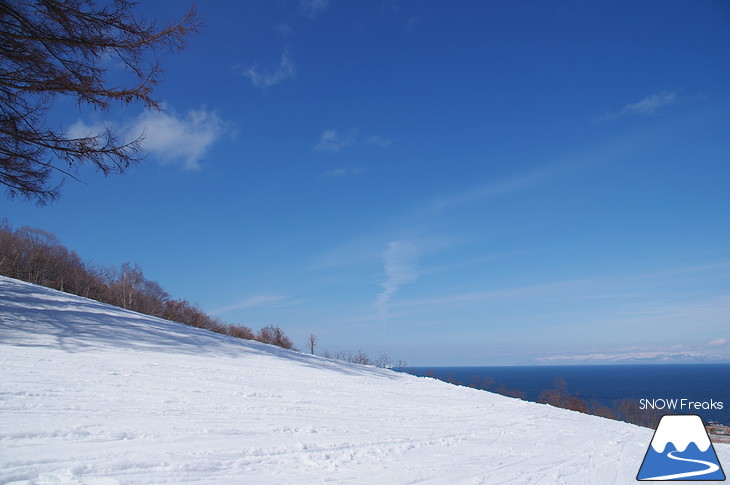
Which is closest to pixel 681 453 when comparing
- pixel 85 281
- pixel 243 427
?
pixel 243 427

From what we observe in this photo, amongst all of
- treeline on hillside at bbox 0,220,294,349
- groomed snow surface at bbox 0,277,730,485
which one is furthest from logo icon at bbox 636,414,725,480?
treeline on hillside at bbox 0,220,294,349

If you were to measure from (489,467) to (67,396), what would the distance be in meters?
4.69

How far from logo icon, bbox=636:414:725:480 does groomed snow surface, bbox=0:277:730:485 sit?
0.30 m

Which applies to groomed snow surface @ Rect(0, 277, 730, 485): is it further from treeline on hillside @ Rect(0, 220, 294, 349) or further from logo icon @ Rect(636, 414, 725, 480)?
treeline on hillside @ Rect(0, 220, 294, 349)

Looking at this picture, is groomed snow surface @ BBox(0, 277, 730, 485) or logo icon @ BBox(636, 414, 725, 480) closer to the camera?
groomed snow surface @ BBox(0, 277, 730, 485)

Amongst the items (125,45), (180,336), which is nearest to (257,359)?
(180,336)

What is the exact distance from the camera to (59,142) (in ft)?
30.2

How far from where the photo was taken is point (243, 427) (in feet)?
15.8

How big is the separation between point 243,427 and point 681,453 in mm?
5133

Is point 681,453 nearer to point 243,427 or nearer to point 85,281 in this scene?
point 243,427

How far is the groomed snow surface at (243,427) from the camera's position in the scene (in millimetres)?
3547

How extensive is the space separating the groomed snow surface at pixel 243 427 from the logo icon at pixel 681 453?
0.30m

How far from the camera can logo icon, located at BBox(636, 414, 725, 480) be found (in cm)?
493

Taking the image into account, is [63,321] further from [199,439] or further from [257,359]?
[199,439]
